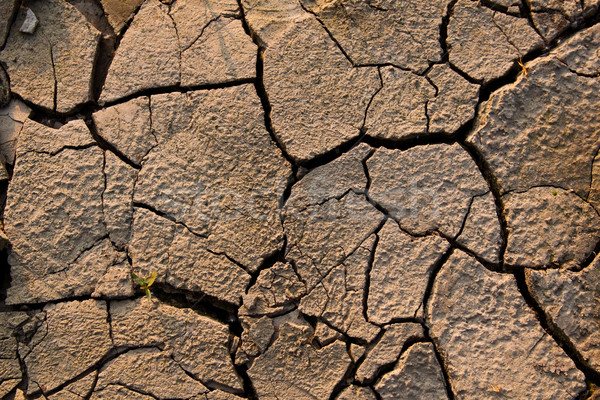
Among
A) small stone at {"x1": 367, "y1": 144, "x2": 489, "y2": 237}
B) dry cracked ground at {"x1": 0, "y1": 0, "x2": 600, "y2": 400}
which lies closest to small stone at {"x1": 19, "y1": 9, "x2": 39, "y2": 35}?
dry cracked ground at {"x1": 0, "y1": 0, "x2": 600, "y2": 400}

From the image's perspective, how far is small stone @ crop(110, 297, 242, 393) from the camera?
6.13 feet

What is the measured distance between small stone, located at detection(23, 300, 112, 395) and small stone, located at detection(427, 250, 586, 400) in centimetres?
140

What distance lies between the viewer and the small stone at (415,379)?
177cm

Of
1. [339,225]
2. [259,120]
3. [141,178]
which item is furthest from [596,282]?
[141,178]

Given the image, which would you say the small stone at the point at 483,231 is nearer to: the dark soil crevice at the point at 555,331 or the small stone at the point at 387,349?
the dark soil crevice at the point at 555,331

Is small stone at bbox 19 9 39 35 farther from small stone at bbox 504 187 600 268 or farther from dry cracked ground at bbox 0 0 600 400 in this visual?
small stone at bbox 504 187 600 268

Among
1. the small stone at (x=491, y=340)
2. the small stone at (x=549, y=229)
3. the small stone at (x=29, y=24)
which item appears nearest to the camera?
the small stone at (x=491, y=340)

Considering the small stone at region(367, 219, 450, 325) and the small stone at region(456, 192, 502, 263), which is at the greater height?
the small stone at region(456, 192, 502, 263)

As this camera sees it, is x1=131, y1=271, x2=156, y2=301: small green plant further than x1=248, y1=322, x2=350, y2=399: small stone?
Yes

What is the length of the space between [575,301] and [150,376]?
1.76 m

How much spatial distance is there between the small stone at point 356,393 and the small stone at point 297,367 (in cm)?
5

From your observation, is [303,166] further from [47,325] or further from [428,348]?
[47,325]

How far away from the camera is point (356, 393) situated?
1.79m

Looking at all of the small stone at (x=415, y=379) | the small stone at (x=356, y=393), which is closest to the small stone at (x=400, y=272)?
the small stone at (x=415, y=379)
